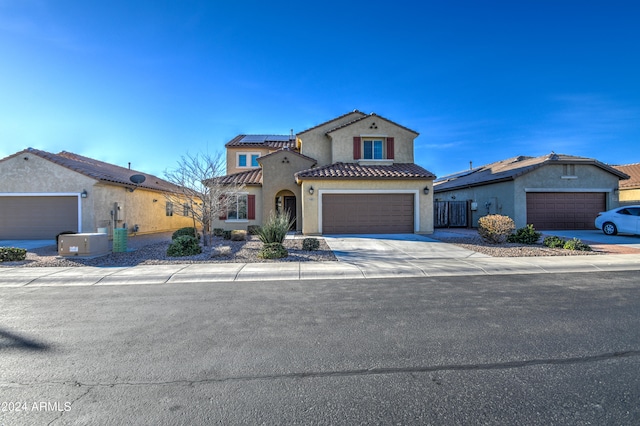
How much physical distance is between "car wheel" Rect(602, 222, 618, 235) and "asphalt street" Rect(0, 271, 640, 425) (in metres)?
12.3

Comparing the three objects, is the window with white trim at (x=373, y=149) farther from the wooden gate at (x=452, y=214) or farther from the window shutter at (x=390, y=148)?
the wooden gate at (x=452, y=214)

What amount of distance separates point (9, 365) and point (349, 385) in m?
3.86

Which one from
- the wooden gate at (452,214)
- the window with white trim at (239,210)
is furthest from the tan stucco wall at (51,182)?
the wooden gate at (452,214)

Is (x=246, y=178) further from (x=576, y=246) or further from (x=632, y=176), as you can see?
(x=632, y=176)

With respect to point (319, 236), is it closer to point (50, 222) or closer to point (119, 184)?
point (119, 184)

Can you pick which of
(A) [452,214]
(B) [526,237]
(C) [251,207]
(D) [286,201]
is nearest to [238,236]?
(C) [251,207]

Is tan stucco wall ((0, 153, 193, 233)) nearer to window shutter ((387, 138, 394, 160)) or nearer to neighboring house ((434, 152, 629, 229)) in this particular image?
window shutter ((387, 138, 394, 160))

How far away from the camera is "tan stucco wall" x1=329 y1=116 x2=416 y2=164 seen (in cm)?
1914

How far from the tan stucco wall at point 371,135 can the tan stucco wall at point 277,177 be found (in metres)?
2.78

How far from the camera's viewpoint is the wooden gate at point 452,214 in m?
22.2

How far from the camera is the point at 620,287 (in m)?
6.85

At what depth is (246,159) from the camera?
2394 cm

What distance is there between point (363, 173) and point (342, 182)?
1.27 metres

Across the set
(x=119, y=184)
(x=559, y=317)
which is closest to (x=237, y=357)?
(x=559, y=317)
